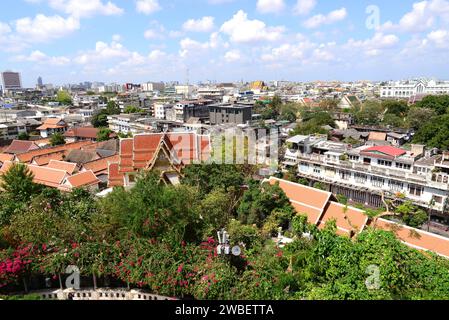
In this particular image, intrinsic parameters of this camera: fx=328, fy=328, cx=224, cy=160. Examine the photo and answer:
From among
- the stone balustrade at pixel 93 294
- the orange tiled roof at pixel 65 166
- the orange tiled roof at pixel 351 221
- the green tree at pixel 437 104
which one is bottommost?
the orange tiled roof at pixel 351 221

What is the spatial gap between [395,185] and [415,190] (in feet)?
4.16

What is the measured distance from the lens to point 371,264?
326 inches

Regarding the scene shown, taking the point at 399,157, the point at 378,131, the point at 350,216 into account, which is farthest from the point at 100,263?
the point at 378,131

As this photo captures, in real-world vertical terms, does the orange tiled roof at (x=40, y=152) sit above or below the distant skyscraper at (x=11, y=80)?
below

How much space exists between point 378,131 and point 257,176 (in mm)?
21230

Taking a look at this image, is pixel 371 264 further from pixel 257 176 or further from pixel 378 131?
pixel 378 131

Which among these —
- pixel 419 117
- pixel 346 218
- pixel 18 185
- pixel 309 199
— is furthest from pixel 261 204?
pixel 419 117

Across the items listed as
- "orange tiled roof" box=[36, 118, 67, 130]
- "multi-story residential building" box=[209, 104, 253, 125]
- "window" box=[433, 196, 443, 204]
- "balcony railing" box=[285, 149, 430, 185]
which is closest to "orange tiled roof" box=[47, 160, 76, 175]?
"balcony railing" box=[285, 149, 430, 185]

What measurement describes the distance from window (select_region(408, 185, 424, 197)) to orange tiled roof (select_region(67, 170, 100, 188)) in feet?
71.0

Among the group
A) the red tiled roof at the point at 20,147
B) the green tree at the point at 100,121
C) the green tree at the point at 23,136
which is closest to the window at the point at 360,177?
the red tiled roof at the point at 20,147

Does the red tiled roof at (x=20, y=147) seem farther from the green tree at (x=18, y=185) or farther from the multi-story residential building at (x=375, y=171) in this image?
the multi-story residential building at (x=375, y=171)

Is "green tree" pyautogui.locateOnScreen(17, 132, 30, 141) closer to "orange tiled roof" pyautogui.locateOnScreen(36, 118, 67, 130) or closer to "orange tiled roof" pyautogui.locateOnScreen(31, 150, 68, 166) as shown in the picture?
"orange tiled roof" pyautogui.locateOnScreen(36, 118, 67, 130)

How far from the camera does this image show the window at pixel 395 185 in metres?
22.1

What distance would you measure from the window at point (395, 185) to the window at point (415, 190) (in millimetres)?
581
